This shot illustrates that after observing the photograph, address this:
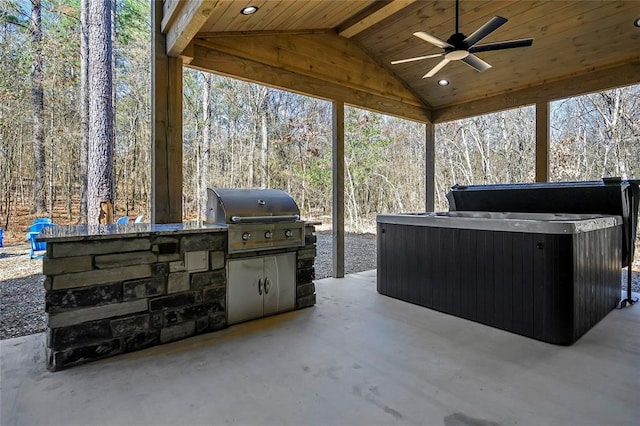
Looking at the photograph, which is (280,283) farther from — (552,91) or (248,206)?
(552,91)

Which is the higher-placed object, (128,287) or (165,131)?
(165,131)

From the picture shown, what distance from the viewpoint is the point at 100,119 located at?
344 cm

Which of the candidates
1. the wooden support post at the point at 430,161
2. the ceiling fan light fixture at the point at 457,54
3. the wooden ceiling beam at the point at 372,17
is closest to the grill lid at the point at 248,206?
the ceiling fan light fixture at the point at 457,54

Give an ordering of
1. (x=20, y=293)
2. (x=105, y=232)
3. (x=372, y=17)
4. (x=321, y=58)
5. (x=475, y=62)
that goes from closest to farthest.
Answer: (x=105, y=232)
(x=20, y=293)
(x=475, y=62)
(x=372, y=17)
(x=321, y=58)

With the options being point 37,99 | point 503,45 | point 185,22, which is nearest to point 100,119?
point 37,99

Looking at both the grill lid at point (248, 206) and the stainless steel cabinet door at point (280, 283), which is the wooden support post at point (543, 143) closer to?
the grill lid at point (248, 206)

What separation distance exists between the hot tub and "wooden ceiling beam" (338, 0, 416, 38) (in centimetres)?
220

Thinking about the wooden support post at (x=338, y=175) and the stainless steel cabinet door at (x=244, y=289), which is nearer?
the stainless steel cabinet door at (x=244, y=289)

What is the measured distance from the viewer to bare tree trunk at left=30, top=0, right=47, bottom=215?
342cm

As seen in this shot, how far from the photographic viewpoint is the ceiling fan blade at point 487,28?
277cm

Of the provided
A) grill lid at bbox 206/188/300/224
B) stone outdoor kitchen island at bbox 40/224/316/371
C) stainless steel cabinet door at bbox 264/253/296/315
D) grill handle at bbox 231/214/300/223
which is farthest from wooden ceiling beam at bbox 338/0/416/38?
stone outdoor kitchen island at bbox 40/224/316/371

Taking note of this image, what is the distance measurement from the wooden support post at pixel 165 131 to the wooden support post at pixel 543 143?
4434 mm

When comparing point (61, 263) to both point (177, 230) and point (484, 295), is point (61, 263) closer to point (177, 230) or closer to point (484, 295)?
point (177, 230)

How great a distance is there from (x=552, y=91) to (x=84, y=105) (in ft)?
18.0
